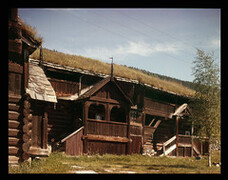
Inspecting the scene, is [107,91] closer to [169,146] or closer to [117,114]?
[117,114]

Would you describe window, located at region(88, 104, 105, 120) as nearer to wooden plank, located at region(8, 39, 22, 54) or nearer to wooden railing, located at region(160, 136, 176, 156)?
wooden railing, located at region(160, 136, 176, 156)

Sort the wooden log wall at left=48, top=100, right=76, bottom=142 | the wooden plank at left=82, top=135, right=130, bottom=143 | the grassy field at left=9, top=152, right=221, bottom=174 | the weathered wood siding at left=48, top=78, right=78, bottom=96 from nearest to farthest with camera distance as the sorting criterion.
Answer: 1. the grassy field at left=9, top=152, right=221, bottom=174
2. the wooden plank at left=82, top=135, right=130, bottom=143
3. the wooden log wall at left=48, top=100, right=76, bottom=142
4. the weathered wood siding at left=48, top=78, right=78, bottom=96

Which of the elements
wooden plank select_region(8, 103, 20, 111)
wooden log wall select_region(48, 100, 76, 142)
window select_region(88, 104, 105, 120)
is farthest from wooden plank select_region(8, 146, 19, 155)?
window select_region(88, 104, 105, 120)

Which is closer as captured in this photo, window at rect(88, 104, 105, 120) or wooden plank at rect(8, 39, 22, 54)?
wooden plank at rect(8, 39, 22, 54)

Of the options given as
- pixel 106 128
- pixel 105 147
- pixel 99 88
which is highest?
pixel 99 88

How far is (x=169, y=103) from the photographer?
102 ft

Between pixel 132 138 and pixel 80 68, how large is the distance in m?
7.06

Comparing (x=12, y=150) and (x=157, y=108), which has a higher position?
(x=157, y=108)

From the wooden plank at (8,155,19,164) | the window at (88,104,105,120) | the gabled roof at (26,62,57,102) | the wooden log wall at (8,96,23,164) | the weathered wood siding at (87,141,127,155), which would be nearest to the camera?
the wooden plank at (8,155,19,164)

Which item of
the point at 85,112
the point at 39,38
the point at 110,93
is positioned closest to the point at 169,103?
the point at 110,93

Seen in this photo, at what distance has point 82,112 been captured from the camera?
23453 millimetres

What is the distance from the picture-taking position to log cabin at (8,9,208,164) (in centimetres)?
1395

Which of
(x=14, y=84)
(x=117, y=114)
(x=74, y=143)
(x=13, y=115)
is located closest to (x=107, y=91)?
(x=117, y=114)
